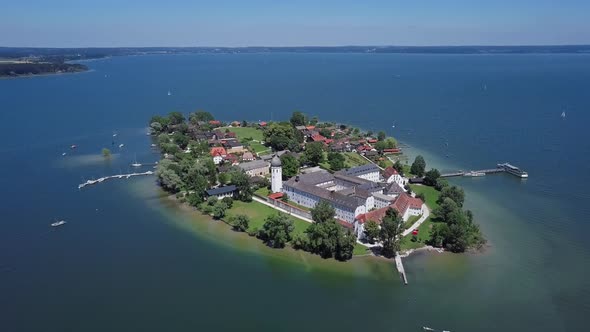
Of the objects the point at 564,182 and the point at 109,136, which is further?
the point at 109,136

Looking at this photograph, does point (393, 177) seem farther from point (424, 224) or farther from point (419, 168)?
point (424, 224)

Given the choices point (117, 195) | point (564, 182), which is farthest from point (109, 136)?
point (564, 182)

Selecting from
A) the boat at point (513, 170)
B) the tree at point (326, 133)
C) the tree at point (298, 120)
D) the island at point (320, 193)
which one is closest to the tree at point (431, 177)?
the island at point (320, 193)

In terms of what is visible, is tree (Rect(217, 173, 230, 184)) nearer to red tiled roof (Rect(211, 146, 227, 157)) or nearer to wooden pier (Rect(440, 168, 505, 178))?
red tiled roof (Rect(211, 146, 227, 157))

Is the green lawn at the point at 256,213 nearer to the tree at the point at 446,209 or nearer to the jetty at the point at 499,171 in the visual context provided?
the tree at the point at 446,209

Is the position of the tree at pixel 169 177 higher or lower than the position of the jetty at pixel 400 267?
higher

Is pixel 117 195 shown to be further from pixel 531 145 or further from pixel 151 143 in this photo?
pixel 531 145
